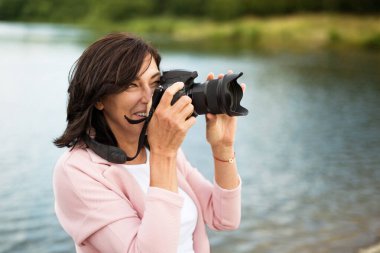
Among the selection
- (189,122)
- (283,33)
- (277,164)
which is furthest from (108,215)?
(283,33)

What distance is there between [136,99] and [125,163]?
0.76ft

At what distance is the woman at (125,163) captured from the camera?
1.64 meters

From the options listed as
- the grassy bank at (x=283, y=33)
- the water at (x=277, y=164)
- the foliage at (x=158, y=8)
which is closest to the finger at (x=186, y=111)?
the water at (x=277, y=164)

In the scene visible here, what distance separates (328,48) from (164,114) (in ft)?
120

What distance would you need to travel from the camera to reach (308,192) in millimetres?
7262

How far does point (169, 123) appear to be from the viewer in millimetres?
1644

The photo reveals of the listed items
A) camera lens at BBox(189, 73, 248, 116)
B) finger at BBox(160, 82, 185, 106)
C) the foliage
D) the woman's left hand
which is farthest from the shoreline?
the foliage

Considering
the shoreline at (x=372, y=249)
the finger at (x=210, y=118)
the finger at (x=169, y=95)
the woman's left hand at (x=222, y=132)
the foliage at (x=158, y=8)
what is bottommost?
the foliage at (x=158, y=8)

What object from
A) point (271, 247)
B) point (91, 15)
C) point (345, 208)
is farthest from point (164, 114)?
point (91, 15)

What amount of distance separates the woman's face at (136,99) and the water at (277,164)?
3823 millimetres

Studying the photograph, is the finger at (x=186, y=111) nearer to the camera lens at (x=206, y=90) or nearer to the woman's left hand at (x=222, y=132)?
the camera lens at (x=206, y=90)

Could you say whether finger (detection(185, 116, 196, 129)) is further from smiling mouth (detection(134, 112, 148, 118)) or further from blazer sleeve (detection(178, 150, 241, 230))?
blazer sleeve (detection(178, 150, 241, 230))

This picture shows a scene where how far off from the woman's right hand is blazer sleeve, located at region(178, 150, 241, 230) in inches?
18.4

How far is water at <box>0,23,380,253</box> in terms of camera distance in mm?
5703
